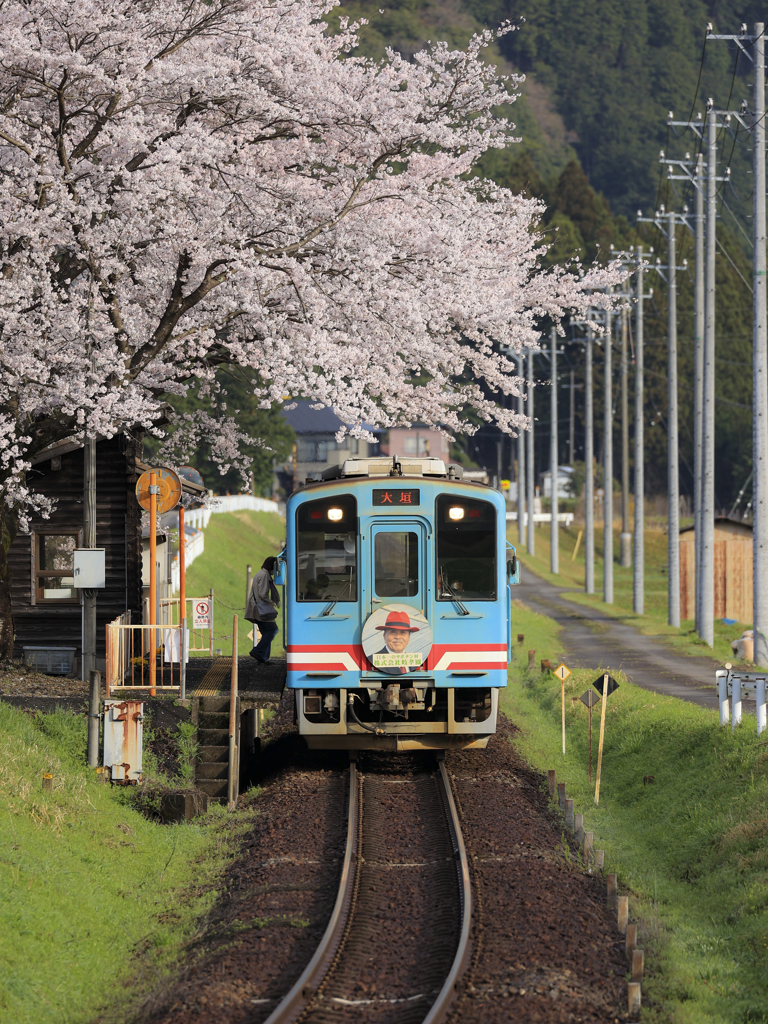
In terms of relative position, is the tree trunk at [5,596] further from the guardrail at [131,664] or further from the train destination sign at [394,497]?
the train destination sign at [394,497]

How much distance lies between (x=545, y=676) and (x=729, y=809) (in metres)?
10.7

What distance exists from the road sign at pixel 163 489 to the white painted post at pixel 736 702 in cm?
672

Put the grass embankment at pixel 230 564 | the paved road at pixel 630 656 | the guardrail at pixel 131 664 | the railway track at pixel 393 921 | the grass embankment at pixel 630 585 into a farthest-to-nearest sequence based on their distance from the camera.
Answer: the grass embankment at pixel 630 585
the grass embankment at pixel 230 564
the paved road at pixel 630 656
the guardrail at pixel 131 664
the railway track at pixel 393 921

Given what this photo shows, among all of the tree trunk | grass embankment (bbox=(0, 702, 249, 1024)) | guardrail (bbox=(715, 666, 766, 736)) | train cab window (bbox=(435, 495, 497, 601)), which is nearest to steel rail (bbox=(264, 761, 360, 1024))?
grass embankment (bbox=(0, 702, 249, 1024))

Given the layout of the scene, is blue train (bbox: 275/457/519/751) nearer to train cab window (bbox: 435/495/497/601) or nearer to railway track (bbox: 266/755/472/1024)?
train cab window (bbox: 435/495/497/601)

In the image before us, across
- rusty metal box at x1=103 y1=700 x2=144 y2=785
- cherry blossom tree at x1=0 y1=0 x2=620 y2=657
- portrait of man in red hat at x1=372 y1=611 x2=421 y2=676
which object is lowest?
rusty metal box at x1=103 y1=700 x2=144 y2=785

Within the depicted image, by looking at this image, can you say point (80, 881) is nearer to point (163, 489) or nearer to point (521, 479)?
point (163, 489)

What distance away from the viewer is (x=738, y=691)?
→ 1362 centimetres

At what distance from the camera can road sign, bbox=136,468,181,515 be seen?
14.1 meters

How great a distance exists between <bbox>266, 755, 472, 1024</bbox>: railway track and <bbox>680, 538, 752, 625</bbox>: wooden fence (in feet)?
86.5

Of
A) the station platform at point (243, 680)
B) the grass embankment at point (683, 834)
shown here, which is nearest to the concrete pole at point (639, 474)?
the grass embankment at point (683, 834)

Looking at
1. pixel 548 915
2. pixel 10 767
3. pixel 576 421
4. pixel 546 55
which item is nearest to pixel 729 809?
pixel 548 915

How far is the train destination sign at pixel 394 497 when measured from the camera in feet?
44.4

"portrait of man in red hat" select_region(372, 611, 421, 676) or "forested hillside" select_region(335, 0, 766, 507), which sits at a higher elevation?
"forested hillside" select_region(335, 0, 766, 507)
